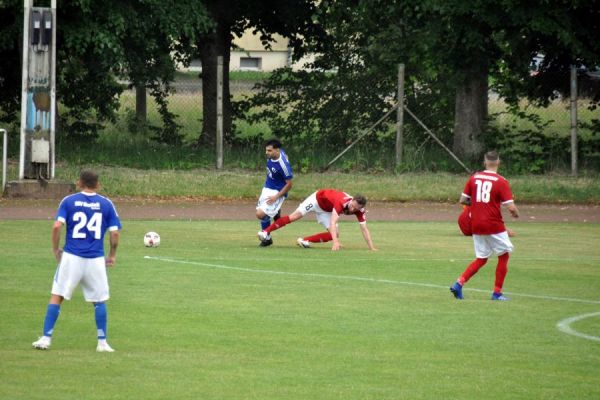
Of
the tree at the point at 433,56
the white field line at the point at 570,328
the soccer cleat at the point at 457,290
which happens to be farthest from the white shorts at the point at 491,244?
the tree at the point at 433,56

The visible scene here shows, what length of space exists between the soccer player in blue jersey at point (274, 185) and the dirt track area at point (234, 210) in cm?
506

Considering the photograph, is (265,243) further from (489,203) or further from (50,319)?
(50,319)

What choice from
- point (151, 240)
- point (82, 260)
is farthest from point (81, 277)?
point (151, 240)

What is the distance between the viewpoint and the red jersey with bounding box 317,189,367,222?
2084cm

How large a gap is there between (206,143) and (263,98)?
2.46 meters

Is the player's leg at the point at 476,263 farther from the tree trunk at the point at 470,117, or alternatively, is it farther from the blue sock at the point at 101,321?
the tree trunk at the point at 470,117

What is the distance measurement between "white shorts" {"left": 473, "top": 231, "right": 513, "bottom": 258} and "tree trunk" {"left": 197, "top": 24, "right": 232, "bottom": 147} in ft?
71.1

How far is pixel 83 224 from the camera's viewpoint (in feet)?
39.3

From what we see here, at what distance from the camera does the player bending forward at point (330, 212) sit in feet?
68.0

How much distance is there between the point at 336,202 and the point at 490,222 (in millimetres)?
5326

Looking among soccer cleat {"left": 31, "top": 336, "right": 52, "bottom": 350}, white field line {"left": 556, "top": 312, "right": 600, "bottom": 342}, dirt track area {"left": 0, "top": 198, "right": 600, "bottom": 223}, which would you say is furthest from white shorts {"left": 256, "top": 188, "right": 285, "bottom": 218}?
soccer cleat {"left": 31, "top": 336, "right": 52, "bottom": 350}

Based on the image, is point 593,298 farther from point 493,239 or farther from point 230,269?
A: point 230,269

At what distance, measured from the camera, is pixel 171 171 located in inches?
1305

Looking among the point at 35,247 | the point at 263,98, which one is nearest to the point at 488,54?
the point at 263,98
